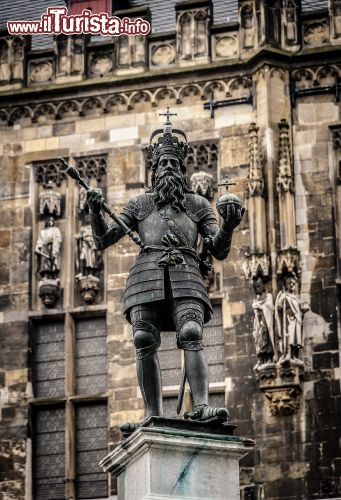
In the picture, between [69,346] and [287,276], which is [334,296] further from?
[69,346]

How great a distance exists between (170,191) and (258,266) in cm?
885

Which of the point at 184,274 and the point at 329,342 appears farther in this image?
the point at 329,342

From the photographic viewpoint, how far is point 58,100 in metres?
24.1

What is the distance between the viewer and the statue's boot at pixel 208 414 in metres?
12.1

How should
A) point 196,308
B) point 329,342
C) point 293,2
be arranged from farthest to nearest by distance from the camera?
point 293,2 < point 329,342 < point 196,308

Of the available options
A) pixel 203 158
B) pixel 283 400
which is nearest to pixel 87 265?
pixel 203 158

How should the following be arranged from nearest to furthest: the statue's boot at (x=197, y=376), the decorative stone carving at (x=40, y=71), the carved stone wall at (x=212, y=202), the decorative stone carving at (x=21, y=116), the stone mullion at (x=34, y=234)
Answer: the statue's boot at (x=197, y=376) < the carved stone wall at (x=212, y=202) < the stone mullion at (x=34, y=234) < the decorative stone carving at (x=21, y=116) < the decorative stone carving at (x=40, y=71)

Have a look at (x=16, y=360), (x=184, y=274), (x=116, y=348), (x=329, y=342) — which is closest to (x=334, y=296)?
(x=329, y=342)

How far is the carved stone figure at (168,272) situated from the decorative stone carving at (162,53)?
11.0 meters

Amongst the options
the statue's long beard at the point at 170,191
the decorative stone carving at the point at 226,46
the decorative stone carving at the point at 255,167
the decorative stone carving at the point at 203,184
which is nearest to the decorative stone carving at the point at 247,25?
the decorative stone carving at the point at 226,46

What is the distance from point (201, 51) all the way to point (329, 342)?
195 inches

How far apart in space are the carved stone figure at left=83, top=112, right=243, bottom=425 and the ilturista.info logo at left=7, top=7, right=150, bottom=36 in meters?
11.1

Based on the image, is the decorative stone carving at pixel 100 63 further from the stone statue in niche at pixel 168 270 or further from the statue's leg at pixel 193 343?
the statue's leg at pixel 193 343

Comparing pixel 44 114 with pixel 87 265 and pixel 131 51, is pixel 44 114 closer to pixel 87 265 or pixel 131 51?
pixel 131 51
